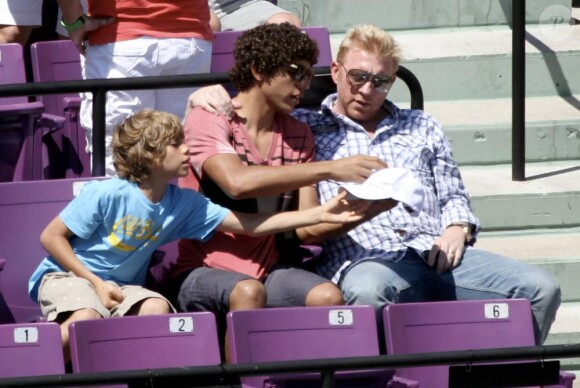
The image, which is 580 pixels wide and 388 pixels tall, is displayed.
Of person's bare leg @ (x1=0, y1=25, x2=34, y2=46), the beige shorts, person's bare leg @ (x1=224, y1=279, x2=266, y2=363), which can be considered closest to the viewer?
the beige shorts

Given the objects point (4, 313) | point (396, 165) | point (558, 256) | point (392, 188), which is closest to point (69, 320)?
point (4, 313)

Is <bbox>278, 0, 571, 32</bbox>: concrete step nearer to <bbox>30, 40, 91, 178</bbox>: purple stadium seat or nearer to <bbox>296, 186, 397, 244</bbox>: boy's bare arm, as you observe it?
<bbox>30, 40, 91, 178</bbox>: purple stadium seat

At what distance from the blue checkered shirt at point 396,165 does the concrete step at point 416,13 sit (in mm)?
2217

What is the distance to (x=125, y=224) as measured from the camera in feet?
15.0

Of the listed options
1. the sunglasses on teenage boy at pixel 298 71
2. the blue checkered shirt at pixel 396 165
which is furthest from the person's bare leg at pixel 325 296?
the sunglasses on teenage boy at pixel 298 71

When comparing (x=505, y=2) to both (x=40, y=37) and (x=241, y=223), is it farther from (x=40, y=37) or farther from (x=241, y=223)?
(x=241, y=223)

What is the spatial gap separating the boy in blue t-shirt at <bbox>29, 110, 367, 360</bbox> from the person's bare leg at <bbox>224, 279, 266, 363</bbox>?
20cm

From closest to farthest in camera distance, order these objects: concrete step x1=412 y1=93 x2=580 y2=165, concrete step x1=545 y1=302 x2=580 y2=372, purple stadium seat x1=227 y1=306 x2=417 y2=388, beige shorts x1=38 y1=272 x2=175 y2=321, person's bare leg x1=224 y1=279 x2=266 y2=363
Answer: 1. purple stadium seat x1=227 y1=306 x2=417 y2=388
2. beige shorts x1=38 y1=272 x2=175 y2=321
3. person's bare leg x1=224 y1=279 x2=266 y2=363
4. concrete step x1=545 y1=302 x2=580 y2=372
5. concrete step x1=412 y1=93 x2=580 y2=165

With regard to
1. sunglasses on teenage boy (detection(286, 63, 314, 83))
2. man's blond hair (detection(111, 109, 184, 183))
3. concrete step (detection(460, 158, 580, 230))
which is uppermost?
sunglasses on teenage boy (detection(286, 63, 314, 83))

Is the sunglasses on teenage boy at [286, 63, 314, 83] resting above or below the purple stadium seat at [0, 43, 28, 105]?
above

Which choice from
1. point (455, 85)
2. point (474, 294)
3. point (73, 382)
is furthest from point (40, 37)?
point (73, 382)

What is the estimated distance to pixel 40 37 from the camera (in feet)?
Answer: 22.8

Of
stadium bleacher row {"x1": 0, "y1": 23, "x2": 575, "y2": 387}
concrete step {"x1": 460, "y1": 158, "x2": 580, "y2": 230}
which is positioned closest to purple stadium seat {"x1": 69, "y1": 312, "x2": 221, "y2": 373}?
stadium bleacher row {"x1": 0, "y1": 23, "x2": 575, "y2": 387}

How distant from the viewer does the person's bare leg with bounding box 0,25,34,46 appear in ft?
21.0
